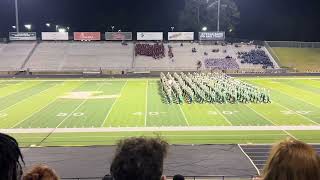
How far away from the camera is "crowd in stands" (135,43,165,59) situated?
55.2 m

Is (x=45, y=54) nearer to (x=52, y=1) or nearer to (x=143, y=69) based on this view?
(x=143, y=69)

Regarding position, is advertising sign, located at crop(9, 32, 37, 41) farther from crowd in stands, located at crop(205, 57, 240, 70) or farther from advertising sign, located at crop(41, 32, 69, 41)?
crowd in stands, located at crop(205, 57, 240, 70)

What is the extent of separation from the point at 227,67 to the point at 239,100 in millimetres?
25612

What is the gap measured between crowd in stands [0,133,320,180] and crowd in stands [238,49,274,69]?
48496 mm

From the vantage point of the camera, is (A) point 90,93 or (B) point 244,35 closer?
(A) point 90,93

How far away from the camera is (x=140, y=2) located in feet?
237

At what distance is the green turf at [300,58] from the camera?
49875mm

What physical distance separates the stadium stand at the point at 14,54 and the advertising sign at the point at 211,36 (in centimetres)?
2042

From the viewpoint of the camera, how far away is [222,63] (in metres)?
51.7

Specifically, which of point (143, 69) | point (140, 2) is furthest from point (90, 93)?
point (140, 2)

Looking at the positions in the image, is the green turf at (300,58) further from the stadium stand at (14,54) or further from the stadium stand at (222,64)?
the stadium stand at (14,54)

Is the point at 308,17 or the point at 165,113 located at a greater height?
the point at 308,17

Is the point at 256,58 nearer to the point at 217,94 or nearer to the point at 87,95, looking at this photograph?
the point at 87,95

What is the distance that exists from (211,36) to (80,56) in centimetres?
1577
